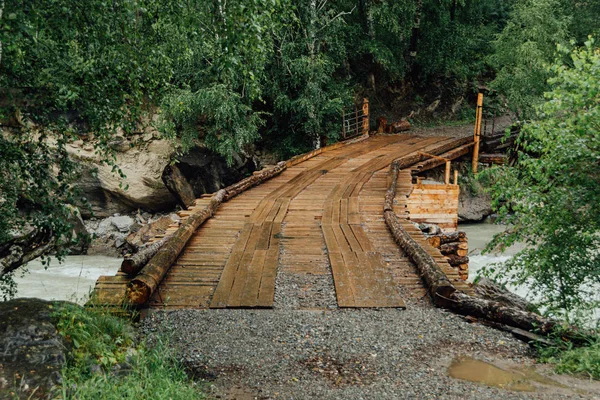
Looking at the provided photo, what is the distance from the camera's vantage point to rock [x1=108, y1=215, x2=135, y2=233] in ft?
60.5

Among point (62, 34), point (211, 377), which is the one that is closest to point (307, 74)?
point (62, 34)

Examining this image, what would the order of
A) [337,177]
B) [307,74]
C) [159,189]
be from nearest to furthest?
[337,177], [307,74], [159,189]

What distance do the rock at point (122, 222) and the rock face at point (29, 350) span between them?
46.7 ft

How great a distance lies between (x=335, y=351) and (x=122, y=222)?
1552 cm

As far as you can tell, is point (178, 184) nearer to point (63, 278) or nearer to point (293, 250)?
point (63, 278)

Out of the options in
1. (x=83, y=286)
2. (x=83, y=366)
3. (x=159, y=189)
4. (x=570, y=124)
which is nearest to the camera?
(x=83, y=366)

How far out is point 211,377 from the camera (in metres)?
4.36

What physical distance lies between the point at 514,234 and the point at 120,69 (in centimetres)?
578

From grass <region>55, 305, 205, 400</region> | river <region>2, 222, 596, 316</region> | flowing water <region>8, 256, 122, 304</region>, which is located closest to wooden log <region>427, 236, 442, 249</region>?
river <region>2, 222, 596, 316</region>

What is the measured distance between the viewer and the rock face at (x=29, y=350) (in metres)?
3.64

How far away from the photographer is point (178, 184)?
19.8 metres

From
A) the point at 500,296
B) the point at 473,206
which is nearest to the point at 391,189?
the point at 500,296

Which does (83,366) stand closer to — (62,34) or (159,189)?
(62,34)

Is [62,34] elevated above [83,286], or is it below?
above
